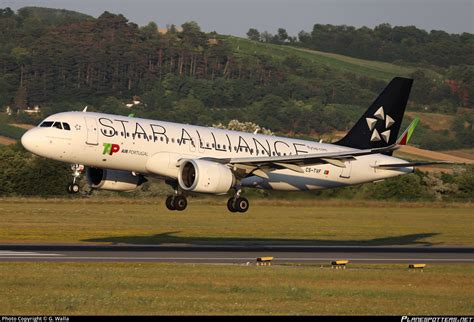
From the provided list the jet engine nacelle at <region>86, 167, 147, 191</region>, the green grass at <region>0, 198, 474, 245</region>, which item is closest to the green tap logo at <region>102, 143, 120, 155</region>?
the jet engine nacelle at <region>86, 167, 147, 191</region>

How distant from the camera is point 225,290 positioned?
1216 inches

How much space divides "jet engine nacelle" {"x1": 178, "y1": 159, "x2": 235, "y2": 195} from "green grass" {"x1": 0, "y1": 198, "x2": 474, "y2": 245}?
5.73 m

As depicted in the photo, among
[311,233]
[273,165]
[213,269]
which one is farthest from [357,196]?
[213,269]

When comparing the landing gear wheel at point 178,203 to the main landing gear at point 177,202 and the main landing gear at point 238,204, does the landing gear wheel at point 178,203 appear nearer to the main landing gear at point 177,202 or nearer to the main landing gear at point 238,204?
the main landing gear at point 177,202

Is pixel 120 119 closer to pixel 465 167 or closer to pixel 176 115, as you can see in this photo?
pixel 465 167

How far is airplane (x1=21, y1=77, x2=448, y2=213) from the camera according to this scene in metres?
46.6

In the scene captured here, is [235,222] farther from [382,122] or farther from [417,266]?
[417,266]

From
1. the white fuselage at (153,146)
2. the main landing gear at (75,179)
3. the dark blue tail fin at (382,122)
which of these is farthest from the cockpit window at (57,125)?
the dark blue tail fin at (382,122)

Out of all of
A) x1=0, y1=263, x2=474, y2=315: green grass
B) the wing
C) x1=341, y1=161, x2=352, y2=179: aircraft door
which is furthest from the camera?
x1=341, y1=161, x2=352, y2=179: aircraft door

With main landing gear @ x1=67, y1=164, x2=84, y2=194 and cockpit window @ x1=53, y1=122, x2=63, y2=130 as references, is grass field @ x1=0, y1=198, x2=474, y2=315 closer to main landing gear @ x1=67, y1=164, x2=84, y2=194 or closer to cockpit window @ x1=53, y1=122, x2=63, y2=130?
main landing gear @ x1=67, y1=164, x2=84, y2=194

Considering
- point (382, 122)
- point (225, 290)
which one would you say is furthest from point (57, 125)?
point (382, 122)

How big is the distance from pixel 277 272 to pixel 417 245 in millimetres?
20371

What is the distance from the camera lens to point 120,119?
4806cm

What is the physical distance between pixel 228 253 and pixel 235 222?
21.8 metres
